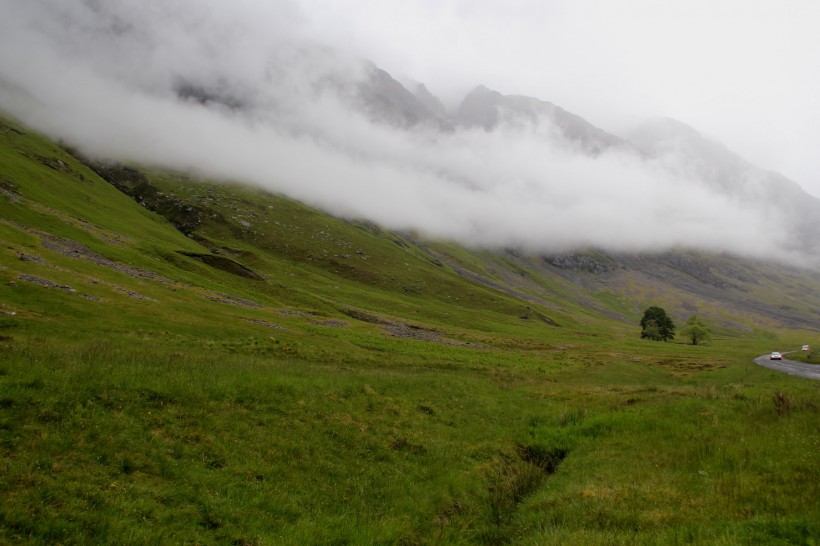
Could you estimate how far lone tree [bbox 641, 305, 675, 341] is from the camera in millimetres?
154750

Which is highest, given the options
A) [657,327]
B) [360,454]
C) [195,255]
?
[657,327]

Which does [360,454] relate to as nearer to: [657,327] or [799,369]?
[799,369]

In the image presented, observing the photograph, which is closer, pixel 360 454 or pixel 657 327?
pixel 360 454

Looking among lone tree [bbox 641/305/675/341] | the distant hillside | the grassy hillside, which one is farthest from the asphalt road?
lone tree [bbox 641/305/675/341]

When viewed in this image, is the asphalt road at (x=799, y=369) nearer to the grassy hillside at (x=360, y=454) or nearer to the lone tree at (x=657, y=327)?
the grassy hillside at (x=360, y=454)

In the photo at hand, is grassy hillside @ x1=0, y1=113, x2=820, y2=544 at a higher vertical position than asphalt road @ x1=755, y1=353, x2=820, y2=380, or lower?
lower

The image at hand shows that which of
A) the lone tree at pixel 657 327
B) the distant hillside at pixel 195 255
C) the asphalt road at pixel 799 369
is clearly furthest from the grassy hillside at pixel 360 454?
the lone tree at pixel 657 327

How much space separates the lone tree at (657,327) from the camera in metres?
155

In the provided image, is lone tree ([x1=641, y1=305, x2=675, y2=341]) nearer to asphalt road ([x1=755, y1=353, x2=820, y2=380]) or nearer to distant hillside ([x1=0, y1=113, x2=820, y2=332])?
distant hillside ([x1=0, y1=113, x2=820, y2=332])

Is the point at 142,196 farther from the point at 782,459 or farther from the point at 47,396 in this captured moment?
the point at 782,459

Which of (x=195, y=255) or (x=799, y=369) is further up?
(x=799, y=369)

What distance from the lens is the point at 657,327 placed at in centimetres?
15625

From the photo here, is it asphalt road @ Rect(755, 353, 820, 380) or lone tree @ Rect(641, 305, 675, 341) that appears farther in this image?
lone tree @ Rect(641, 305, 675, 341)

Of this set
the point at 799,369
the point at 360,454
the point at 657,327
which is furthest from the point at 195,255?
the point at 657,327
